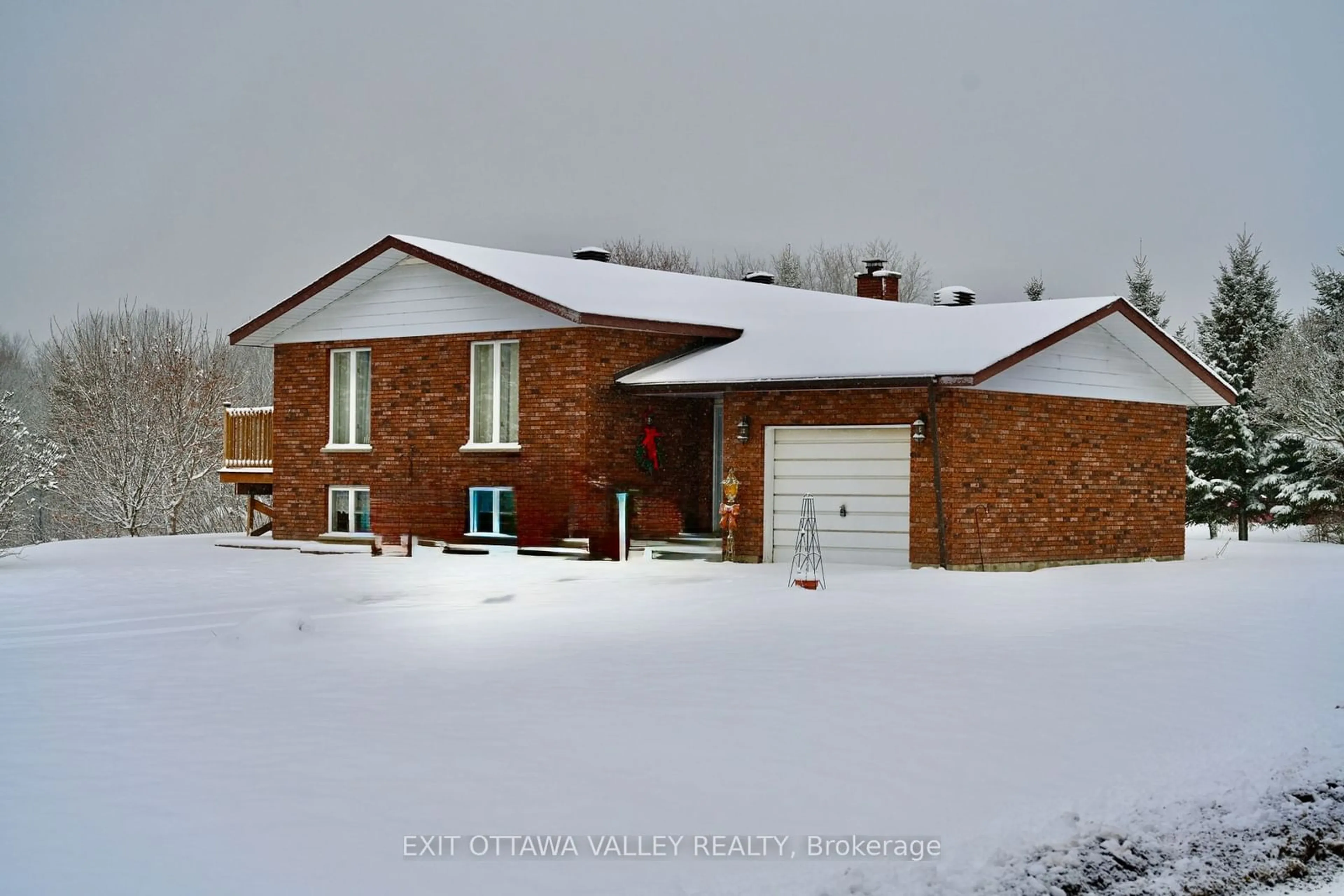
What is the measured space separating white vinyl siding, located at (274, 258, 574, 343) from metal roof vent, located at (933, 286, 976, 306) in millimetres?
A: 8462

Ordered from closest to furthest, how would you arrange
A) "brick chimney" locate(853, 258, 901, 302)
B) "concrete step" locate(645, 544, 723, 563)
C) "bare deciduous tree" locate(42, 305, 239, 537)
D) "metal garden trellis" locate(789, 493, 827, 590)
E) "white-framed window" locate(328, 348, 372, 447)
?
"metal garden trellis" locate(789, 493, 827, 590), "concrete step" locate(645, 544, 723, 563), "white-framed window" locate(328, 348, 372, 447), "brick chimney" locate(853, 258, 901, 302), "bare deciduous tree" locate(42, 305, 239, 537)

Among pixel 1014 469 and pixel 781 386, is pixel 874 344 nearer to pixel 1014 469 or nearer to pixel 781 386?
pixel 781 386

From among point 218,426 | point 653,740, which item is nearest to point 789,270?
point 218,426

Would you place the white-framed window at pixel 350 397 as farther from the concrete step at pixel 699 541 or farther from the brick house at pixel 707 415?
the concrete step at pixel 699 541

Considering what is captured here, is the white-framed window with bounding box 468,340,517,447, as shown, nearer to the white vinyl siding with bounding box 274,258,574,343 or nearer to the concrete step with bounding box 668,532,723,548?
the white vinyl siding with bounding box 274,258,574,343

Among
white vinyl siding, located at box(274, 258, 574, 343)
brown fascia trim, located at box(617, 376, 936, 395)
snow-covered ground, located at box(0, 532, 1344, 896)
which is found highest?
white vinyl siding, located at box(274, 258, 574, 343)

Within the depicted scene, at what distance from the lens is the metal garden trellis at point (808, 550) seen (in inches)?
733

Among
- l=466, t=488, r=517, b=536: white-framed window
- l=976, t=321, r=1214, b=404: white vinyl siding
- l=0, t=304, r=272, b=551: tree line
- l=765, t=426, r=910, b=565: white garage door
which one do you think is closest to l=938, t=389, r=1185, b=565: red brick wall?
l=976, t=321, r=1214, b=404: white vinyl siding

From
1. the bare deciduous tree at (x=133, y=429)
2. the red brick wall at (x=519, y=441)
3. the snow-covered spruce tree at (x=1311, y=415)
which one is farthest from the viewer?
the bare deciduous tree at (x=133, y=429)

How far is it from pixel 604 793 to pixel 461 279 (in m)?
16.4

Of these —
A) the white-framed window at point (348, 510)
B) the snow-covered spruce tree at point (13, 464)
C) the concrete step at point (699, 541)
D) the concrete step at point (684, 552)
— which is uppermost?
the snow-covered spruce tree at point (13, 464)

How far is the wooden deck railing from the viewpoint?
2711cm

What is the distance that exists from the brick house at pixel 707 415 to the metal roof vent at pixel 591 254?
6.56 ft

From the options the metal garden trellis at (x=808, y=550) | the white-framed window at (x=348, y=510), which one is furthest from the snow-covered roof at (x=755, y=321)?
the white-framed window at (x=348, y=510)
